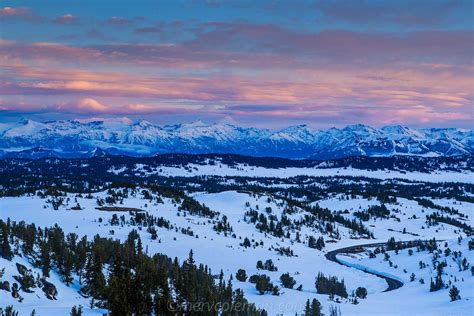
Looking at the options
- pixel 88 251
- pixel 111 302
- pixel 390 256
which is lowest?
pixel 390 256

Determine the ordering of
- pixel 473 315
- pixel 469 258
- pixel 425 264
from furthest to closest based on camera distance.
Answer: pixel 425 264 → pixel 469 258 → pixel 473 315

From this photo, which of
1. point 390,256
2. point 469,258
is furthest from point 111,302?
point 390,256

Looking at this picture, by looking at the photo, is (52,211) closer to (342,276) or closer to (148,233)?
(148,233)

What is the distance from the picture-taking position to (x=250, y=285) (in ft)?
353

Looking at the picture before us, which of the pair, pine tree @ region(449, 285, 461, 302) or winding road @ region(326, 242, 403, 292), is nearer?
pine tree @ region(449, 285, 461, 302)

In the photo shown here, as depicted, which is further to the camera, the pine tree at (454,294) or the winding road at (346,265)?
the winding road at (346,265)

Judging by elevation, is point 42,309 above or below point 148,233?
above

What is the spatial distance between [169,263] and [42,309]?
45527 mm

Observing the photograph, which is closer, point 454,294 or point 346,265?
point 454,294

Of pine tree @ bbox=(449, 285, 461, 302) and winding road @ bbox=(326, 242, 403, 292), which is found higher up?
pine tree @ bbox=(449, 285, 461, 302)

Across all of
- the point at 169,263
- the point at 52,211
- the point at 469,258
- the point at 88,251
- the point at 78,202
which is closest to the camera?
the point at 88,251

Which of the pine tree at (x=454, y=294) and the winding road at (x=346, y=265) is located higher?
the pine tree at (x=454, y=294)

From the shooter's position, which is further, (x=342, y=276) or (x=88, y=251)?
(x=342, y=276)

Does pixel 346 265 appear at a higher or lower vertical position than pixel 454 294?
lower
